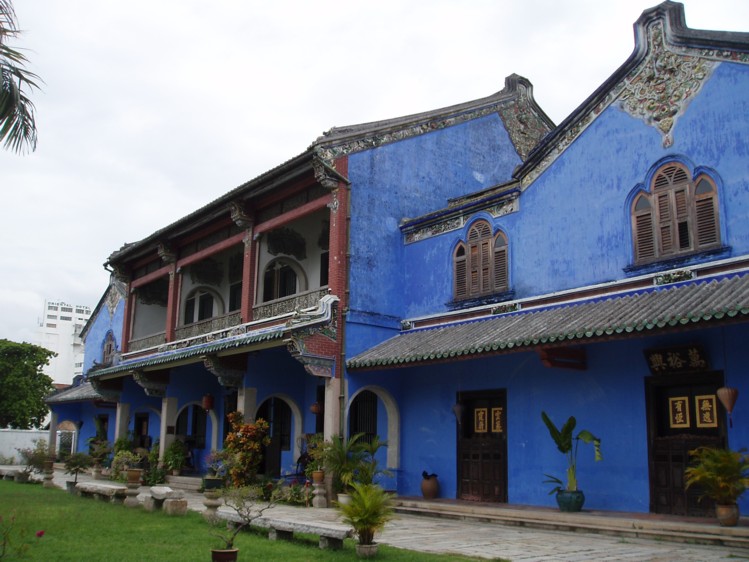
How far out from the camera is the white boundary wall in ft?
107

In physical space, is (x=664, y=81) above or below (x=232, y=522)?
above

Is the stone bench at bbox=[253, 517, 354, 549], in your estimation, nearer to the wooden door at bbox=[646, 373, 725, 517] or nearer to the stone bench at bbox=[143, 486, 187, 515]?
the stone bench at bbox=[143, 486, 187, 515]

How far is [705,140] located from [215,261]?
14.7 meters

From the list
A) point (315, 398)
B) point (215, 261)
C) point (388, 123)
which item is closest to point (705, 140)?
point (388, 123)

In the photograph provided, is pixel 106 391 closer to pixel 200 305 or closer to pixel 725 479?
pixel 200 305

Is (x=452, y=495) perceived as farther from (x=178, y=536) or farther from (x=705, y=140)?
(x=705, y=140)

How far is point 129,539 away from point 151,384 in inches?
482

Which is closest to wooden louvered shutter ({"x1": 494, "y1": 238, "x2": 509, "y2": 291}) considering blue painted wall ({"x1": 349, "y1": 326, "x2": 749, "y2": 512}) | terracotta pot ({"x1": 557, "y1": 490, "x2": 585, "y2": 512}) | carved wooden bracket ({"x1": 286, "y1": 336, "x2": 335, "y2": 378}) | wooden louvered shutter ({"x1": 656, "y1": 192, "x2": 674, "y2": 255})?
blue painted wall ({"x1": 349, "y1": 326, "x2": 749, "y2": 512})

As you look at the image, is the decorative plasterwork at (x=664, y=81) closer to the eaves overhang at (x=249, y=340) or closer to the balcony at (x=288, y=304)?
the eaves overhang at (x=249, y=340)

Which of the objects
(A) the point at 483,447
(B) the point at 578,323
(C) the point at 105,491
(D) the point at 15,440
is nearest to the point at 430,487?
(A) the point at 483,447

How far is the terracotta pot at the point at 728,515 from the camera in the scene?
31.1 ft

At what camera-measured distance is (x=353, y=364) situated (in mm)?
15148

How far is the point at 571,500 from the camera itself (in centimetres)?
1169

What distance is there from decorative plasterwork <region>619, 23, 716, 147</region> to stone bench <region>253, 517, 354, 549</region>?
26.8 feet
